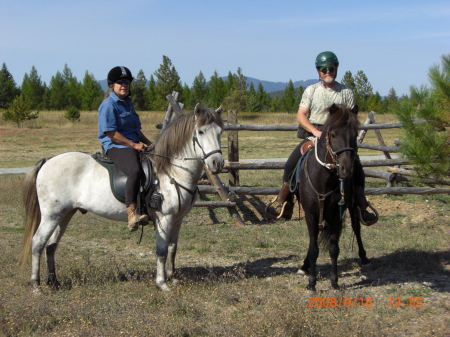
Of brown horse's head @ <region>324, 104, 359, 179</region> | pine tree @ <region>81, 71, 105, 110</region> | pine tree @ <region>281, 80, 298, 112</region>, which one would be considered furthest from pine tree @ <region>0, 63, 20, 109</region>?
brown horse's head @ <region>324, 104, 359, 179</region>

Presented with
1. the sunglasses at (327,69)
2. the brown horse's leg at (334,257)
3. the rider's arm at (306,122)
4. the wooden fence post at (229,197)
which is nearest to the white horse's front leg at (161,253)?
the brown horse's leg at (334,257)

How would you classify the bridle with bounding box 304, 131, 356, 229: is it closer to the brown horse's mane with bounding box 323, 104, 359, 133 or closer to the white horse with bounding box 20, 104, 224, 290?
the brown horse's mane with bounding box 323, 104, 359, 133

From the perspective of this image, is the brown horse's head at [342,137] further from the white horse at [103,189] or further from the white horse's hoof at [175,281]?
the white horse's hoof at [175,281]

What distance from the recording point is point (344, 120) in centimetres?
507

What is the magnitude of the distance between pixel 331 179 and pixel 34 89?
54412 millimetres

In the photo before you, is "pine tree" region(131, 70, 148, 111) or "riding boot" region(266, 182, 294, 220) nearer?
"riding boot" region(266, 182, 294, 220)

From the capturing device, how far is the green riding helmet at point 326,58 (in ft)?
18.5

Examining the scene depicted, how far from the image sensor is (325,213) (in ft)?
18.2

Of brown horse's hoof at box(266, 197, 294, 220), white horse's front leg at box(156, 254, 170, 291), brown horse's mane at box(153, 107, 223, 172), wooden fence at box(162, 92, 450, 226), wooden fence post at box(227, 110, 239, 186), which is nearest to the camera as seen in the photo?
brown horse's mane at box(153, 107, 223, 172)

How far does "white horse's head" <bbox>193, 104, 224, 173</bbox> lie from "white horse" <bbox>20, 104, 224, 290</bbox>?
0.10m

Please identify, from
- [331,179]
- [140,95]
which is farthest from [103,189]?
[140,95]

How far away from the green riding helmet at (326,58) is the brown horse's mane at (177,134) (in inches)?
52.1

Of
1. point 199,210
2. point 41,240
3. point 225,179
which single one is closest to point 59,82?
point 225,179

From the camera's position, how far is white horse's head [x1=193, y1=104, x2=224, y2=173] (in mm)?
5199
